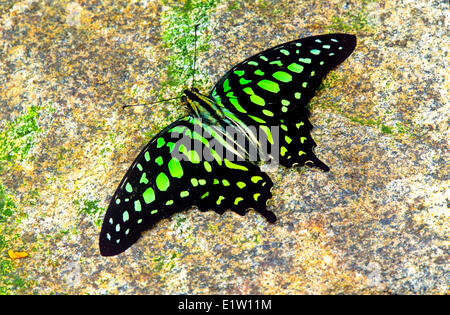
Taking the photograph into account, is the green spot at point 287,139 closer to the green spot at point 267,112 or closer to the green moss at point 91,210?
the green spot at point 267,112

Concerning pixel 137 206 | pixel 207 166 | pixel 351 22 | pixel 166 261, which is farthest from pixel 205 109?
pixel 351 22

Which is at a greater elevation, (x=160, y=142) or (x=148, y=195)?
(x=160, y=142)

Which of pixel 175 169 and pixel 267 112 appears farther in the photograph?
pixel 267 112

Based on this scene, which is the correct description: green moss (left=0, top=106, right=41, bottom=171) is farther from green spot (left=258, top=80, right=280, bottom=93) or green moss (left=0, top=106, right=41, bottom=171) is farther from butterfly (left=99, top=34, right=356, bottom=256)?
green spot (left=258, top=80, right=280, bottom=93)

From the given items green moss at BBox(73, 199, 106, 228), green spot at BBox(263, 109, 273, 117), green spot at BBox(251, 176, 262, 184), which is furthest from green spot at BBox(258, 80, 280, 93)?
green moss at BBox(73, 199, 106, 228)

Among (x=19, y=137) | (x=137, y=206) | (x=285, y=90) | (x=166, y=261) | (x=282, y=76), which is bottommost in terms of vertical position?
(x=166, y=261)

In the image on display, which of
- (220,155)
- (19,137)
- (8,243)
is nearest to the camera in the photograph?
(220,155)

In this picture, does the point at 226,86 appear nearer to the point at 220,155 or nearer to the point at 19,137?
the point at 220,155
